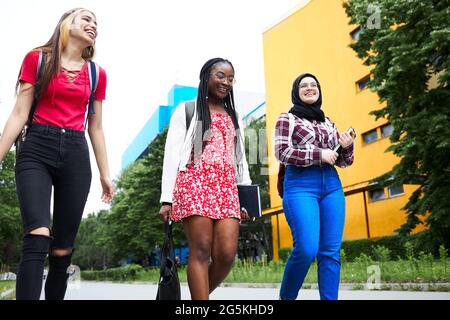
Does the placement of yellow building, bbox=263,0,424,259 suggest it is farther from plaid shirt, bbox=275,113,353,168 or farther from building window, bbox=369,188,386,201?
plaid shirt, bbox=275,113,353,168

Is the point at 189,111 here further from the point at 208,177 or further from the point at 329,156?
the point at 329,156

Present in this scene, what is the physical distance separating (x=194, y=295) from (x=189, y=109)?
1.25 meters

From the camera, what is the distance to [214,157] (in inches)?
130

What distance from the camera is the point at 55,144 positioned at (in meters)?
2.80

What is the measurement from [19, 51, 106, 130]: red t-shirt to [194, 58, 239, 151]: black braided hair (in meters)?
0.79

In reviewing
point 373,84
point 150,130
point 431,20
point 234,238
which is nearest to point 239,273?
point 373,84

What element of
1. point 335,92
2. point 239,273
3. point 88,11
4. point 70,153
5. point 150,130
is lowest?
point 239,273

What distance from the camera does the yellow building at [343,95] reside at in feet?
69.2

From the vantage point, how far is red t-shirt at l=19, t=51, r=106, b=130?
9.37 feet

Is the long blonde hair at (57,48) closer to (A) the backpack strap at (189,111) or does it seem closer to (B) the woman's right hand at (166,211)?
(A) the backpack strap at (189,111)

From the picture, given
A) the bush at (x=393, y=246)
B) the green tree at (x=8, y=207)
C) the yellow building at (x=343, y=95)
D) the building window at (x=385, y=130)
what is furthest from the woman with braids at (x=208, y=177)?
the green tree at (x=8, y=207)

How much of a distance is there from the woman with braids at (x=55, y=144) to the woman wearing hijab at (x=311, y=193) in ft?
4.70

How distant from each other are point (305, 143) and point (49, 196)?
1828 mm
